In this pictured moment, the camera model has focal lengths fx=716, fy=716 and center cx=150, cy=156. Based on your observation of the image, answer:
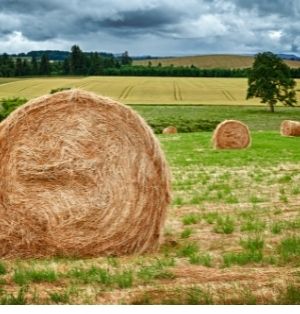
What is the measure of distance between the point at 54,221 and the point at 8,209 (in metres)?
0.32

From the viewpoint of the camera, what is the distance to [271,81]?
55.4 feet

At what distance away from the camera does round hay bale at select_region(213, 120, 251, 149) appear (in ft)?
45.3

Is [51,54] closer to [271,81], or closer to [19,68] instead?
[19,68]

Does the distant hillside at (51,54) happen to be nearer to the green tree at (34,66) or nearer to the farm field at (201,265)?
the green tree at (34,66)

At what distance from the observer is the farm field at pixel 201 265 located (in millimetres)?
3762

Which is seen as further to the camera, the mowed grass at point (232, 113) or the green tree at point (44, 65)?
the mowed grass at point (232, 113)

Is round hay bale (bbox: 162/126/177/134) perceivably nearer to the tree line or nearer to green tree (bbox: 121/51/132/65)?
the tree line

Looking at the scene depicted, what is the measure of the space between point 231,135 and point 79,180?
919cm

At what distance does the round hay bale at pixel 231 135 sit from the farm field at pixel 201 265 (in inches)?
225

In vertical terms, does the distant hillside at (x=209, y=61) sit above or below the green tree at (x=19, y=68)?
above

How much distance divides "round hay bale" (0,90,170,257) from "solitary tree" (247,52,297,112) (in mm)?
6458

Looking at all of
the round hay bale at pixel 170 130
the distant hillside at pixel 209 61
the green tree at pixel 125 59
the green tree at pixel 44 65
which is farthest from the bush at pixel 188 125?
the green tree at pixel 44 65
